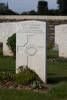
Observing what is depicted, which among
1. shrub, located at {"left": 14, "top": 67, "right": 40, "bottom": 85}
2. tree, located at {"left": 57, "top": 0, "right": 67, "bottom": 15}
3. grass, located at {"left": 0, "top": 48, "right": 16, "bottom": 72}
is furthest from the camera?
tree, located at {"left": 57, "top": 0, "right": 67, "bottom": 15}

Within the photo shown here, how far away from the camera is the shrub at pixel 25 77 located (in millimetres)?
8526

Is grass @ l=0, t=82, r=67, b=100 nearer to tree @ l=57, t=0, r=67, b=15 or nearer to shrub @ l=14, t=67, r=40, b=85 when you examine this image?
shrub @ l=14, t=67, r=40, b=85

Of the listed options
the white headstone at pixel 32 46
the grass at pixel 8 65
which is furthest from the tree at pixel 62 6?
the white headstone at pixel 32 46

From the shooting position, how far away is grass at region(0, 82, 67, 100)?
23.9ft

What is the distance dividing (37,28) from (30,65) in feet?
3.10

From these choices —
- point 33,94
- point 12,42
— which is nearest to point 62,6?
point 12,42

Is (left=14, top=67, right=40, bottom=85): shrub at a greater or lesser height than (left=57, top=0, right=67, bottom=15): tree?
lesser

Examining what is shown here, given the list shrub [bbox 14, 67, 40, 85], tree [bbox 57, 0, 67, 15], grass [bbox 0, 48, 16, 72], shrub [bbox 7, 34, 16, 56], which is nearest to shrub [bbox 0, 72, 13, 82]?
shrub [bbox 14, 67, 40, 85]

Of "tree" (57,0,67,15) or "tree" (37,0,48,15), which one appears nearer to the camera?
"tree" (37,0,48,15)

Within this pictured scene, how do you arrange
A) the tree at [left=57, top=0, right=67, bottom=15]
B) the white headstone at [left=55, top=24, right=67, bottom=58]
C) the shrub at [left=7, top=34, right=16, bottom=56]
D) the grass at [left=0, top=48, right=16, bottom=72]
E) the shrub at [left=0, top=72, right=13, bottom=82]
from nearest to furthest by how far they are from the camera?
1. the shrub at [left=0, top=72, right=13, bottom=82]
2. the grass at [left=0, top=48, right=16, bottom=72]
3. the white headstone at [left=55, top=24, right=67, bottom=58]
4. the shrub at [left=7, top=34, right=16, bottom=56]
5. the tree at [left=57, top=0, right=67, bottom=15]

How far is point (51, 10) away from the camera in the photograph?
47.1m

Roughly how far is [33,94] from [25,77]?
1070 mm

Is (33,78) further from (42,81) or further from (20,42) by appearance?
(20,42)

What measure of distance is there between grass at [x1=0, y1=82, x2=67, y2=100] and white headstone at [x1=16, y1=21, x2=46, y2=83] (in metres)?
1.14
